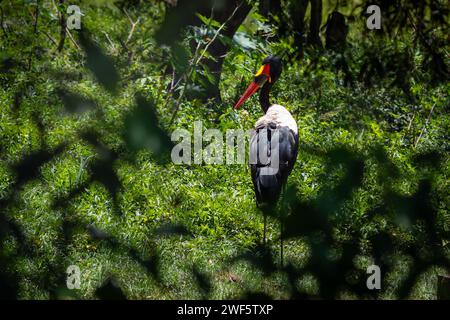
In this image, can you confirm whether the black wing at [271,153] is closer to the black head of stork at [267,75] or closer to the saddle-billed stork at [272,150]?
the saddle-billed stork at [272,150]

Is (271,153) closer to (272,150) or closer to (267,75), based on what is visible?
(272,150)

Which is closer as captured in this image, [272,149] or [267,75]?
[272,149]

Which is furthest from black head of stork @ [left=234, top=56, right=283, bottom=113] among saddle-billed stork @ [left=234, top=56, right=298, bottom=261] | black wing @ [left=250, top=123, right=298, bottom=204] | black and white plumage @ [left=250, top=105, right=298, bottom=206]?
black wing @ [left=250, top=123, right=298, bottom=204]

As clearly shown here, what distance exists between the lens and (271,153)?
15.8ft

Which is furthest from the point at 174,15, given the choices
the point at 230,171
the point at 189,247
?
the point at 230,171

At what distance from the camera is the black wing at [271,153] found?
4684 mm

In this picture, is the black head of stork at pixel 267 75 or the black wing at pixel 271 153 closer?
the black wing at pixel 271 153

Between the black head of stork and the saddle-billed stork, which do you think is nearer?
the saddle-billed stork

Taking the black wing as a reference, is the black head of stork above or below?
above

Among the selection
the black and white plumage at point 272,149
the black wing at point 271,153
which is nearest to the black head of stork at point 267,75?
the black and white plumage at point 272,149

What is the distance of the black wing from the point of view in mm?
4684

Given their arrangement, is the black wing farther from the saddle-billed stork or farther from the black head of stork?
the black head of stork

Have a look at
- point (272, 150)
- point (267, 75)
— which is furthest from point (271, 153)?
point (267, 75)
